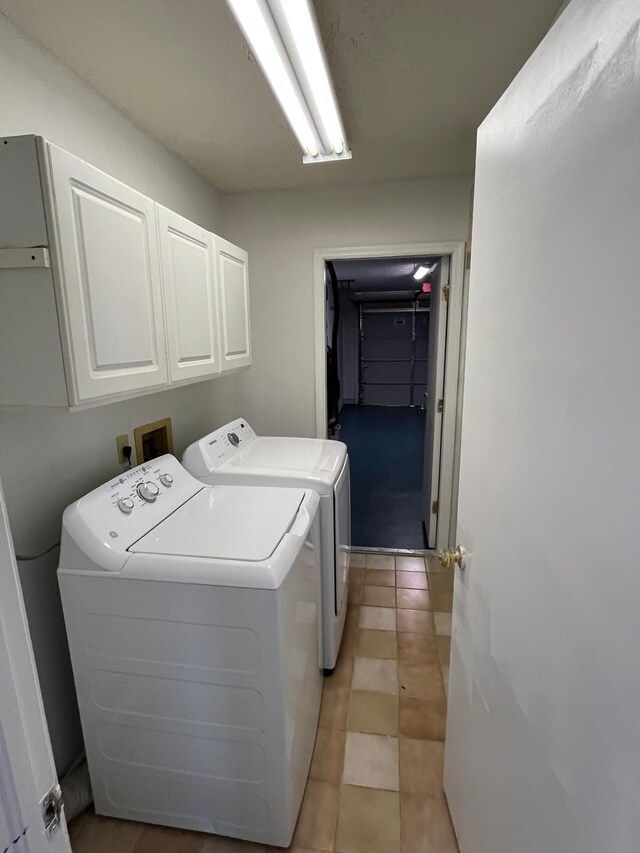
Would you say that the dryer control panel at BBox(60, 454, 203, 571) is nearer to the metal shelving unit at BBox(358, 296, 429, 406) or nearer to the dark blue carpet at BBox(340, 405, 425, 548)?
the dark blue carpet at BBox(340, 405, 425, 548)

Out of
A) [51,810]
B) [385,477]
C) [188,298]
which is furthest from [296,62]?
[385,477]

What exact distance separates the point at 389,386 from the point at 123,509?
7598 mm

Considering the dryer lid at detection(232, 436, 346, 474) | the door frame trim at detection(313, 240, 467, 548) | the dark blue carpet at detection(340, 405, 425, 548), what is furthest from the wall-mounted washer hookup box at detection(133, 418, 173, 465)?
the dark blue carpet at detection(340, 405, 425, 548)

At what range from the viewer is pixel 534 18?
1233 millimetres

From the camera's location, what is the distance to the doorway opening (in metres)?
2.98

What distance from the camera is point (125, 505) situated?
1.37 metres

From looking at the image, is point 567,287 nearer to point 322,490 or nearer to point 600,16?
point 600,16

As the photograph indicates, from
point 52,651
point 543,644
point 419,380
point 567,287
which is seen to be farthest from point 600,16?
point 419,380

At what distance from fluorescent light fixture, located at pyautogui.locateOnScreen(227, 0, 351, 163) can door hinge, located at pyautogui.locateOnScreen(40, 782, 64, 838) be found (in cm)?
161

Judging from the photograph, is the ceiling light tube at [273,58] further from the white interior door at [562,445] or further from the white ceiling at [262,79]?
the white interior door at [562,445]

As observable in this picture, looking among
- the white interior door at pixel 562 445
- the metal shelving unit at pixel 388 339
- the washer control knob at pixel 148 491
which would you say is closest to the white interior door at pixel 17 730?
the white interior door at pixel 562 445

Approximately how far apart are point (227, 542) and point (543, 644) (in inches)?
33.8

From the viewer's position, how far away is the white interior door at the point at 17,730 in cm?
50

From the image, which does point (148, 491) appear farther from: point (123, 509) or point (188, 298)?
point (188, 298)
